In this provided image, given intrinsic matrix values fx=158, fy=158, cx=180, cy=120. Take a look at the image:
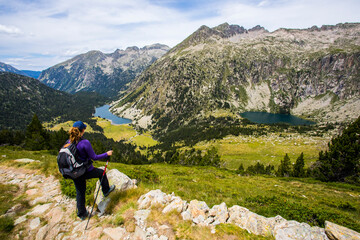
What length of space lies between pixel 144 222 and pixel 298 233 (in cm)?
752

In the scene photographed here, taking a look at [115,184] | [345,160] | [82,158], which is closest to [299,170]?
[345,160]

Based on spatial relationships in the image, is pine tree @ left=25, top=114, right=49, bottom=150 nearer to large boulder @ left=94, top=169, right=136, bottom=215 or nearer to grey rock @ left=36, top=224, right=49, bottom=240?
large boulder @ left=94, top=169, right=136, bottom=215

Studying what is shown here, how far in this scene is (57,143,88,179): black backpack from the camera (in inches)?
295

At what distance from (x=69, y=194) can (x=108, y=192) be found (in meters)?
3.46

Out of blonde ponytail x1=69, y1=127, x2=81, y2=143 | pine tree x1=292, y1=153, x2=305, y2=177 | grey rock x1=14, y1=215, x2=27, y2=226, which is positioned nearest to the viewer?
blonde ponytail x1=69, y1=127, x2=81, y2=143

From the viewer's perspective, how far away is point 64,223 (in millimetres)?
8375

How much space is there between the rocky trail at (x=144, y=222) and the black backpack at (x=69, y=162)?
280 centimetres

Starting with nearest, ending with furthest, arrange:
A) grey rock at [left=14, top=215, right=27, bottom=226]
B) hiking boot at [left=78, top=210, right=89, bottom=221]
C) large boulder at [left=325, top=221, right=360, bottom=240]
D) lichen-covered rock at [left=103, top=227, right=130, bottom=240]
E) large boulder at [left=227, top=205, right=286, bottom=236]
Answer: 1. large boulder at [left=325, top=221, right=360, bottom=240]
2. lichen-covered rock at [left=103, top=227, right=130, bottom=240]
3. grey rock at [left=14, top=215, right=27, bottom=226]
4. large boulder at [left=227, top=205, right=286, bottom=236]
5. hiking boot at [left=78, top=210, right=89, bottom=221]

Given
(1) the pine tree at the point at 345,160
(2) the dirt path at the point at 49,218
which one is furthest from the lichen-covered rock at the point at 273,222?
(1) the pine tree at the point at 345,160

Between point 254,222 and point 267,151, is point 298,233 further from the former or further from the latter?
point 267,151

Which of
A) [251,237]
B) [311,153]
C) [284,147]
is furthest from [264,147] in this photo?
[251,237]

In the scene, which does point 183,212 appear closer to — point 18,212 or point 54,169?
point 18,212

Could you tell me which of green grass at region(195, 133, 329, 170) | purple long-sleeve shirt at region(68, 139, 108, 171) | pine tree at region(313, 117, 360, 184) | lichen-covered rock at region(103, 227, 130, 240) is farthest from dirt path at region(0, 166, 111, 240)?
green grass at region(195, 133, 329, 170)

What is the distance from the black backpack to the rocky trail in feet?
9.18
